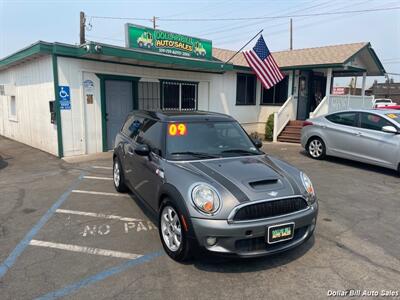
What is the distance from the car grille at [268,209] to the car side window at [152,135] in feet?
4.62

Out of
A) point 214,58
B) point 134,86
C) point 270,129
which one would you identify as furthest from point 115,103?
point 270,129

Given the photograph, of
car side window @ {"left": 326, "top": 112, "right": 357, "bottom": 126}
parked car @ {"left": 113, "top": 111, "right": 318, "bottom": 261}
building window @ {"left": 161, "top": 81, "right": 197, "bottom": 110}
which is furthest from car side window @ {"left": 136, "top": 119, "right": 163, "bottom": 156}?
building window @ {"left": 161, "top": 81, "right": 197, "bottom": 110}

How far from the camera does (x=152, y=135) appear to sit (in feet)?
14.2

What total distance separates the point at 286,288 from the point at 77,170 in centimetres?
630

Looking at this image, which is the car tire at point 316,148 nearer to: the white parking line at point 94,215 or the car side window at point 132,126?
the car side window at point 132,126

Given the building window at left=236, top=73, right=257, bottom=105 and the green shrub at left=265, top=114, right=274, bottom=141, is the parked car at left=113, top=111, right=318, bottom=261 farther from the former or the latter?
the building window at left=236, top=73, right=257, bottom=105

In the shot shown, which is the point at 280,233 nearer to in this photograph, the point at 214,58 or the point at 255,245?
the point at 255,245

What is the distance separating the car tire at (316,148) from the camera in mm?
8859

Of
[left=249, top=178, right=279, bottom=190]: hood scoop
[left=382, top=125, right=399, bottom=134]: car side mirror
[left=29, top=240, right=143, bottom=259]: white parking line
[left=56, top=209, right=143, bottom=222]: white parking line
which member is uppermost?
[left=382, top=125, right=399, bottom=134]: car side mirror

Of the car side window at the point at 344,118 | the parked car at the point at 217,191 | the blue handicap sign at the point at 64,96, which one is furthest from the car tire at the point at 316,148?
the blue handicap sign at the point at 64,96

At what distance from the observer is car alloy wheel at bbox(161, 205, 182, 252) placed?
3264 millimetres

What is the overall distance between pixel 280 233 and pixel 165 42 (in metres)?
9.24

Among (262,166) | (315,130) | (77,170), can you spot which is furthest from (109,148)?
(262,166)

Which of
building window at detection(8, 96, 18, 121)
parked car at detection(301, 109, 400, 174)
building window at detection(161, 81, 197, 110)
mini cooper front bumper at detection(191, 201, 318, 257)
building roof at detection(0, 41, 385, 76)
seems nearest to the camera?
mini cooper front bumper at detection(191, 201, 318, 257)
